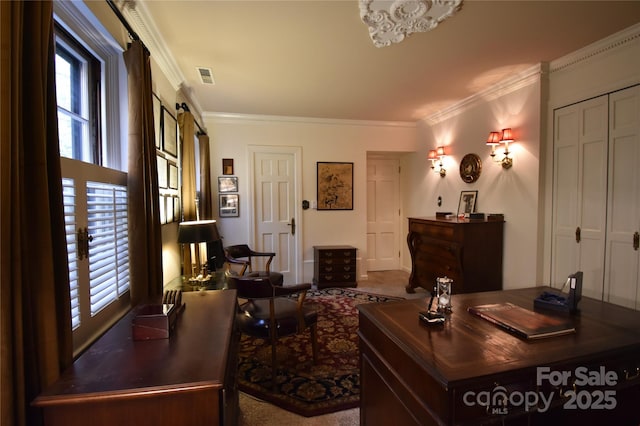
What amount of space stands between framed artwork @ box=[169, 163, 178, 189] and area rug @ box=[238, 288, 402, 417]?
165cm

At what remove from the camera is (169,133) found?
9.09ft

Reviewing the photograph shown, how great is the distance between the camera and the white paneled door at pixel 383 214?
5.64 m

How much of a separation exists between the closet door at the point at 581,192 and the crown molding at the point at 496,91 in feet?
1.48

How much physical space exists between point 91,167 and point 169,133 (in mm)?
1403

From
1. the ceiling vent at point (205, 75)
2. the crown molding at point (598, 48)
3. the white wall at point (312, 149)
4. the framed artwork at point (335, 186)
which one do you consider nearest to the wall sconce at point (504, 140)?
the crown molding at point (598, 48)

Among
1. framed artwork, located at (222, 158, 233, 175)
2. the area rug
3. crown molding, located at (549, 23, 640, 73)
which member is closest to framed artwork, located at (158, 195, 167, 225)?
the area rug

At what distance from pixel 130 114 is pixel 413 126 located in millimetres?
4544

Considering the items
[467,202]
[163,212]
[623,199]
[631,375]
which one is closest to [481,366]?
[631,375]

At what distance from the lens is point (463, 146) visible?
13.8ft

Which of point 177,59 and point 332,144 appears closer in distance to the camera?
point 177,59

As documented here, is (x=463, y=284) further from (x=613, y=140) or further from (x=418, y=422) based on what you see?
(x=418, y=422)

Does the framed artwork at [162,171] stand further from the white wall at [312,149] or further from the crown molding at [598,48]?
the crown molding at [598,48]

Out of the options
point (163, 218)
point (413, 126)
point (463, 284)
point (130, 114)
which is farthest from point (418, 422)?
point (413, 126)

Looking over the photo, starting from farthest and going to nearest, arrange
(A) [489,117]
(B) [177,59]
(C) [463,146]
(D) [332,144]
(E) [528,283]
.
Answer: (D) [332,144] → (C) [463,146] → (A) [489,117] → (E) [528,283] → (B) [177,59]
